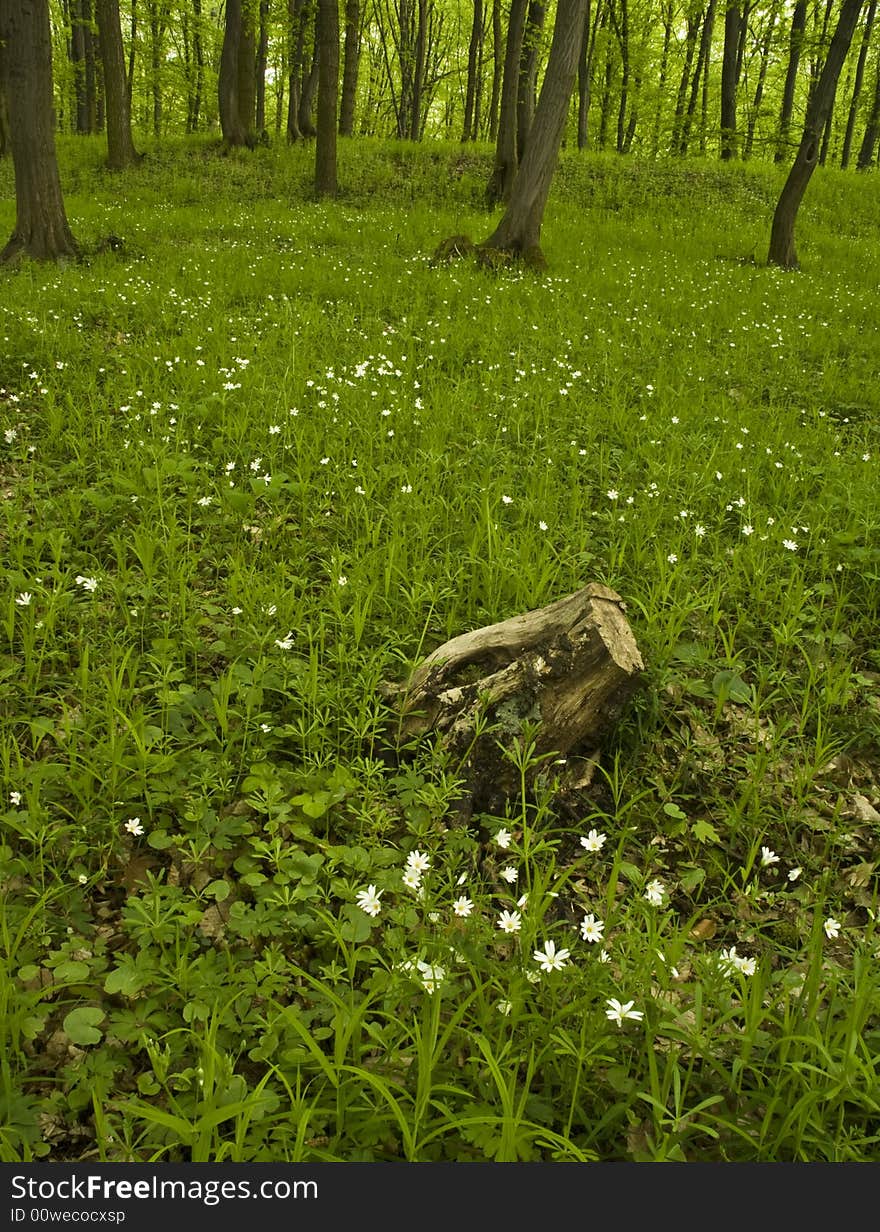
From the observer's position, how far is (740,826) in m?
2.80

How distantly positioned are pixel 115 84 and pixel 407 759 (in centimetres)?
1955

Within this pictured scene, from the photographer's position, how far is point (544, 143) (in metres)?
10.4

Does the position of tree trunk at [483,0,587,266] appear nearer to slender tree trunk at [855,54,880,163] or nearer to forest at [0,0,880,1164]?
forest at [0,0,880,1164]

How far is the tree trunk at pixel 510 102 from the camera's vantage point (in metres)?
13.8

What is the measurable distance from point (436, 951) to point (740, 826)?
1374 millimetres

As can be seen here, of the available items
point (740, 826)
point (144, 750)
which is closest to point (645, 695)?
point (740, 826)

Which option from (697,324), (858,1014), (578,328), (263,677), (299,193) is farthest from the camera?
(299,193)

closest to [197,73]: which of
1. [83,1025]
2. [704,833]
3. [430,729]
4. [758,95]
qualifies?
[758,95]

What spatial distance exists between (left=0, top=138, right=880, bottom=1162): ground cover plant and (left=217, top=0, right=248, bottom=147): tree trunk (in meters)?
15.1

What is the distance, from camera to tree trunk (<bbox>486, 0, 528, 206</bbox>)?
1378 cm

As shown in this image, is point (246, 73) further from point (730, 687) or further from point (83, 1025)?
point (83, 1025)

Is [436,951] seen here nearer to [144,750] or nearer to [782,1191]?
[782,1191]

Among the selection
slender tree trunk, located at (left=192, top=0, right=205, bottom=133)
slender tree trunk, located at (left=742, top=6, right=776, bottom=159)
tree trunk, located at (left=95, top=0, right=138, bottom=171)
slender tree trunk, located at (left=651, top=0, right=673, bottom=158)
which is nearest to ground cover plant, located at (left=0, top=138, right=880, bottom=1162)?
slender tree trunk, located at (left=742, top=6, right=776, bottom=159)

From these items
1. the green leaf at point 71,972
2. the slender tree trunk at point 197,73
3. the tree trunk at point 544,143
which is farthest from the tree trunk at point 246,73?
→ the green leaf at point 71,972
